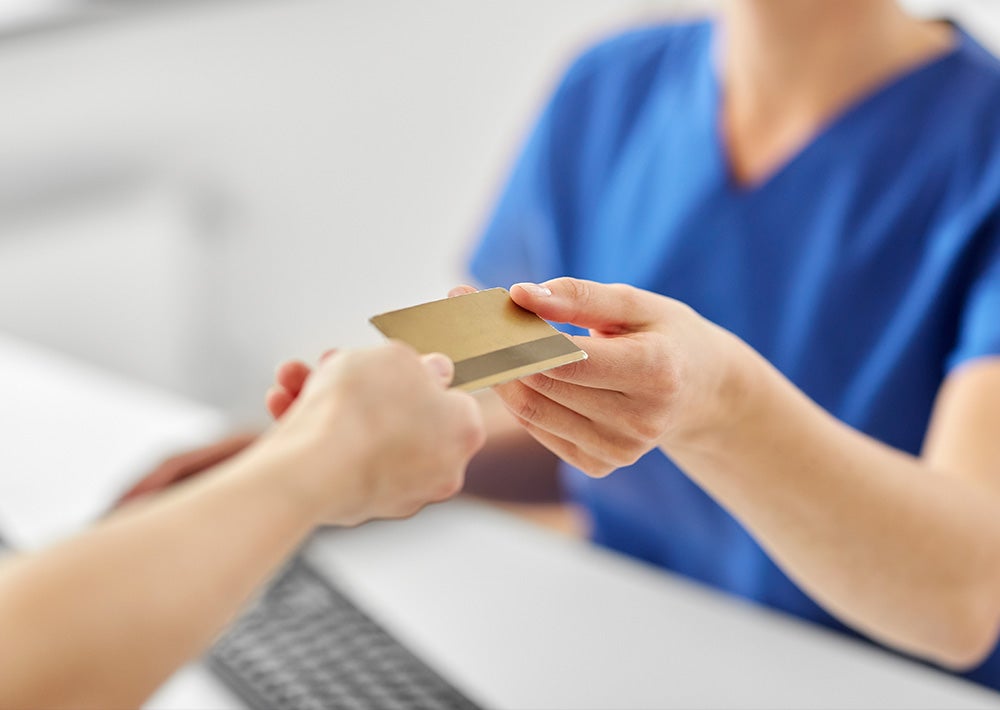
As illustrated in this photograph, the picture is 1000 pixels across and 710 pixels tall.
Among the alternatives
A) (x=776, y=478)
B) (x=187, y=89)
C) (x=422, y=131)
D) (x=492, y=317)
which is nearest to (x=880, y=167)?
(x=776, y=478)

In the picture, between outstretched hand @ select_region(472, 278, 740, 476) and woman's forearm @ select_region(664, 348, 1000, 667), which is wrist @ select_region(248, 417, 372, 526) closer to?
outstretched hand @ select_region(472, 278, 740, 476)

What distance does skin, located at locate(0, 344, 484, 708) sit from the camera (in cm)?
19

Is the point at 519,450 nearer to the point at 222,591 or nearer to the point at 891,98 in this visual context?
the point at 891,98

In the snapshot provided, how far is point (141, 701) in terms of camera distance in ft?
0.67

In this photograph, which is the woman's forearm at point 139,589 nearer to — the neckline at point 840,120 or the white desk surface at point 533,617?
the white desk surface at point 533,617

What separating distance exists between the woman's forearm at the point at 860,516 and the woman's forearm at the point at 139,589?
0.18 meters

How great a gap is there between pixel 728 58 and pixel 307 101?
0.75m

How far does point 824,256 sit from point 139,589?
398 millimetres

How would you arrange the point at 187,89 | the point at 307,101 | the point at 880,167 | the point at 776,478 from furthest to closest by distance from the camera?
the point at 307,101 < the point at 187,89 < the point at 880,167 < the point at 776,478

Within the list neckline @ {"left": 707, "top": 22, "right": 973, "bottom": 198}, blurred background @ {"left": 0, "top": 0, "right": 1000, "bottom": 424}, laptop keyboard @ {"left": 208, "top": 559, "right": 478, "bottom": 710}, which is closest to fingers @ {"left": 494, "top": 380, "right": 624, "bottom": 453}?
laptop keyboard @ {"left": 208, "top": 559, "right": 478, "bottom": 710}

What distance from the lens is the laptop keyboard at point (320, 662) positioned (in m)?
0.40

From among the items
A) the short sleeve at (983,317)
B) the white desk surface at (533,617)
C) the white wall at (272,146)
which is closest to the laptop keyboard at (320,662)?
the white desk surface at (533,617)

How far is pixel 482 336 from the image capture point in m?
0.26

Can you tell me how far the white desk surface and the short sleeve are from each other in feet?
0.47
